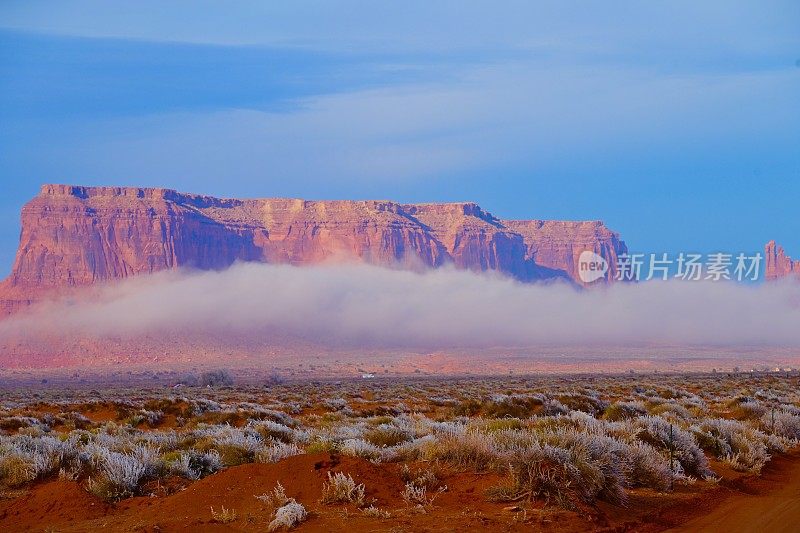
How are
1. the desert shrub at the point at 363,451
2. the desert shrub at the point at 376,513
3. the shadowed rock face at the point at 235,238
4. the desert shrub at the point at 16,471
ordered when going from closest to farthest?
the desert shrub at the point at 376,513 < the desert shrub at the point at 16,471 < the desert shrub at the point at 363,451 < the shadowed rock face at the point at 235,238

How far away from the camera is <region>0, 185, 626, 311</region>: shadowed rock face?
503ft

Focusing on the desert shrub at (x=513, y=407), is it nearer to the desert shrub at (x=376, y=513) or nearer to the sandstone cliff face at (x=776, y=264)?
the desert shrub at (x=376, y=513)

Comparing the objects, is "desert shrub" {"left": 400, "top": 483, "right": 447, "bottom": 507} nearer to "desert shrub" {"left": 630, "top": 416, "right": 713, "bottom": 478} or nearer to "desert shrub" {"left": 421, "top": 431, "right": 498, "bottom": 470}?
"desert shrub" {"left": 421, "top": 431, "right": 498, "bottom": 470}

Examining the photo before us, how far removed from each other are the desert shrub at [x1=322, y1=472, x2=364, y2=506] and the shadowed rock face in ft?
494

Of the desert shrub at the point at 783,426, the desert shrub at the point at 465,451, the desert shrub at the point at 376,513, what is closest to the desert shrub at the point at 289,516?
the desert shrub at the point at 376,513

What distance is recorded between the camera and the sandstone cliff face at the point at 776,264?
622 feet

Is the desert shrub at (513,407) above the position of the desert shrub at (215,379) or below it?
above

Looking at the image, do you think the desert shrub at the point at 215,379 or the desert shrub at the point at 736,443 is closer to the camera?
the desert shrub at the point at 736,443

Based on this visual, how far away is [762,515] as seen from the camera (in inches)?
372

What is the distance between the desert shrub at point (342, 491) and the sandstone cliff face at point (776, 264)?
200 metres

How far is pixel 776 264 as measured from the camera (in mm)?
191625

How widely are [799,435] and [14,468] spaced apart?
16.3 m

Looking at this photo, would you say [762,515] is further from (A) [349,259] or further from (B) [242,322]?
(A) [349,259]

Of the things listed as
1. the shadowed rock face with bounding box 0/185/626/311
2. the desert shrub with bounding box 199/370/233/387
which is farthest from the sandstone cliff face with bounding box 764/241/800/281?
the desert shrub with bounding box 199/370/233/387
